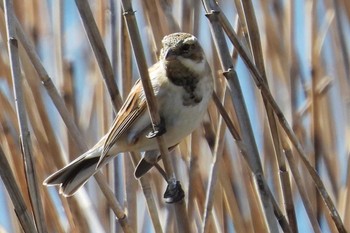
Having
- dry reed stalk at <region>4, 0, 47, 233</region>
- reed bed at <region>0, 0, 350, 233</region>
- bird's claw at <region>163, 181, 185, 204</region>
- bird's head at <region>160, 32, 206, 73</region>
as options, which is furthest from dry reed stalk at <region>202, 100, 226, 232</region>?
dry reed stalk at <region>4, 0, 47, 233</region>

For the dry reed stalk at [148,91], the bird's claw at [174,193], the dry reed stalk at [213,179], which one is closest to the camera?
the dry reed stalk at [148,91]

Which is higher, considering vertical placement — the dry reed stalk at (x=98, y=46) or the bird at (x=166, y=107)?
the dry reed stalk at (x=98, y=46)

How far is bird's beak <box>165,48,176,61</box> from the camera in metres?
1.89

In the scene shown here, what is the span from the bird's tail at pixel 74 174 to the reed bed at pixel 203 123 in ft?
0.21

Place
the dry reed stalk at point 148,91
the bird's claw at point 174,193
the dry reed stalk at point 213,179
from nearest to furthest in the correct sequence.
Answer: the dry reed stalk at point 148,91 < the bird's claw at point 174,193 < the dry reed stalk at point 213,179

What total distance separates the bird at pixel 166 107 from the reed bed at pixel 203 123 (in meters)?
0.05

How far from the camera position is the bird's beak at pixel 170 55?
1886 millimetres

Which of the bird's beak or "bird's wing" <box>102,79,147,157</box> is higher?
the bird's beak

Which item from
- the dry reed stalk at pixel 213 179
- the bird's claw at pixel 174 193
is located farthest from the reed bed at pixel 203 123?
the bird's claw at pixel 174 193

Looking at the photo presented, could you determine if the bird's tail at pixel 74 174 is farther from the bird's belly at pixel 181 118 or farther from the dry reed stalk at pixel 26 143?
the dry reed stalk at pixel 26 143

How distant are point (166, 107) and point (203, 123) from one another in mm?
193

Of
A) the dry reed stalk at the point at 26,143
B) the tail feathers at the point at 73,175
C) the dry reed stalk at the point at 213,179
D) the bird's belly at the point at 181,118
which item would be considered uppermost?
the dry reed stalk at the point at 26,143

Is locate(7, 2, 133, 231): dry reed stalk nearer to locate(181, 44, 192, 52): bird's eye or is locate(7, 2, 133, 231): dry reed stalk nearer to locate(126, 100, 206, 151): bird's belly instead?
locate(126, 100, 206, 151): bird's belly

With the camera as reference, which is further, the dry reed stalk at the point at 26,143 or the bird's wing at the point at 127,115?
the bird's wing at the point at 127,115
